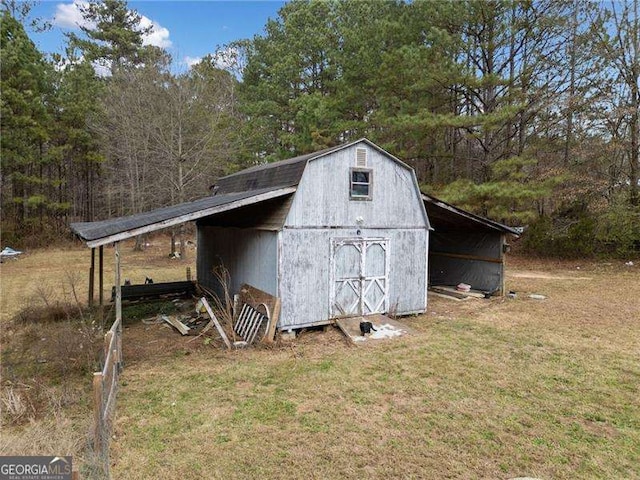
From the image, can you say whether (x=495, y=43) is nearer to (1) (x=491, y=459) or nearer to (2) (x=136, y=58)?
(1) (x=491, y=459)

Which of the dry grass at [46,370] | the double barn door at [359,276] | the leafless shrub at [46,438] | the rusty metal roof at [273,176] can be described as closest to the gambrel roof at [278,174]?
the rusty metal roof at [273,176]

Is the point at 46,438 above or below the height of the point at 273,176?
below

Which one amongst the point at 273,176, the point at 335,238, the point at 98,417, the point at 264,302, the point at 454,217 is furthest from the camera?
the point at 454,217

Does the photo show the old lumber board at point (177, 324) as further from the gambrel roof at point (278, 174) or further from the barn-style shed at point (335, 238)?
the gambrel roof at point (278, 174)

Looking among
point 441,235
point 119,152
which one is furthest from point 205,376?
point 119,152

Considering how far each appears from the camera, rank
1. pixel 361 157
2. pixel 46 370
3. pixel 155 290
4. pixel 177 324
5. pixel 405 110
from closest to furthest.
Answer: pixel 46 370, pixel 361 157, pixel 177 324, pixel 155 290, pixel 405 110

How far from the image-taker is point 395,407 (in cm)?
532

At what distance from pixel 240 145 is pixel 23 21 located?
517 inches

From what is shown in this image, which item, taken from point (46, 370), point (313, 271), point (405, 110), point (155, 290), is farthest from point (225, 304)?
point (405, 110)

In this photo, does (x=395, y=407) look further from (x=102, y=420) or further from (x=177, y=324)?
(x=177, y=324)

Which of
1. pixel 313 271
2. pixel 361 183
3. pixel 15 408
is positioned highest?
pixel 361 183

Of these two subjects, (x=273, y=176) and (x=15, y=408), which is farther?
(x=273, y=176)

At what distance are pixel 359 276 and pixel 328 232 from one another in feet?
4.37

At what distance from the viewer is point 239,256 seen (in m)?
9.83
